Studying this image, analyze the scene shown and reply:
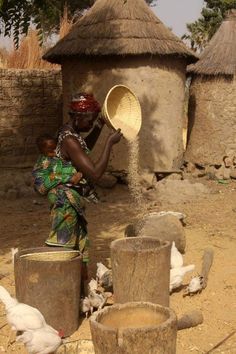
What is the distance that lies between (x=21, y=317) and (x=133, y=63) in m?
5.92

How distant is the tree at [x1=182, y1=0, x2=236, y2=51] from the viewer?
1791 cm

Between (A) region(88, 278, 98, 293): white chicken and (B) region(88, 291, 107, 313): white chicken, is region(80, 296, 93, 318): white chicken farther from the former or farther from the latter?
(A) region(88, 278, 98, 293): white chicken

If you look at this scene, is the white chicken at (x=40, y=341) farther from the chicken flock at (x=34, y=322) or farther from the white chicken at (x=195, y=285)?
the white chicken at (x=195, y=285)

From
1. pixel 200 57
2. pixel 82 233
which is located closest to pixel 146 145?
pixel 200 57

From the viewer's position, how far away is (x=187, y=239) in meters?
6.27

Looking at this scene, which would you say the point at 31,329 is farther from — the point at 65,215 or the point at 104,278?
the point at 104,278

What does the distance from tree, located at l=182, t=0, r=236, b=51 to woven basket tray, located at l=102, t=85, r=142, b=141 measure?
13.4m

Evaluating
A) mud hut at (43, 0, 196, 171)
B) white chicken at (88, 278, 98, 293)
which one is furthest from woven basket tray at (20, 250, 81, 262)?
mud hut at (43, 0, 196, 171)

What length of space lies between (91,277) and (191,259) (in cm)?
113

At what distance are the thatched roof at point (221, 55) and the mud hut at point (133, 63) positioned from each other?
1.81ft

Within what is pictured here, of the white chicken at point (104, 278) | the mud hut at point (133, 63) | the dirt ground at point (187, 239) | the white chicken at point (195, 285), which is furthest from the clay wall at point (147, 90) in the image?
the white chicken at point (195, 285)

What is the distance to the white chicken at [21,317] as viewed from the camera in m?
3.30

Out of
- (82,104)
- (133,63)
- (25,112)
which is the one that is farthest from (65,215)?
(25,112)

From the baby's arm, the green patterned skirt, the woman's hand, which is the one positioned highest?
the woman's hand
